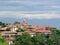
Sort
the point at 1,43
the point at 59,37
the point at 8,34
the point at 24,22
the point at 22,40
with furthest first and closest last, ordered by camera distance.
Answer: the point at 24,22 < the point at 8,34 < the point at 59,37 < the point at 22,40 < the point at 1,43

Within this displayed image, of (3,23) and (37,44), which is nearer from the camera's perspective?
(37,44)

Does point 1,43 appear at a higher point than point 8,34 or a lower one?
higher

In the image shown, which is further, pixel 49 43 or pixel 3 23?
pixel 3 23

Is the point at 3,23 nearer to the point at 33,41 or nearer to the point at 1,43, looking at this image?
the point at 33,41

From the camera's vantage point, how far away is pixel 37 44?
40.3 meters

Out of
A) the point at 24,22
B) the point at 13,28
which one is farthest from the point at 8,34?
the point at 24,22

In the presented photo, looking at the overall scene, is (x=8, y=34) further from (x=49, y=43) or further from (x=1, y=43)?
(x=1, y=43)

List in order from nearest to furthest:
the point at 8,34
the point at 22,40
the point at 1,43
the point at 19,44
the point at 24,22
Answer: the point at 1,43 → the point at 19,44 → the point at 22,40 → the point at 8,34 → the point at 24,22

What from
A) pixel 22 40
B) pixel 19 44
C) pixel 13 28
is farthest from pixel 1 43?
pixel 13 28

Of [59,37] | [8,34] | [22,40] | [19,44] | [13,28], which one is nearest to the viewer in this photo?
[19,44]

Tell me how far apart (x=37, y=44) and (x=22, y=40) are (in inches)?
129

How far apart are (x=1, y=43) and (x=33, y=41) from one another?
119 ft

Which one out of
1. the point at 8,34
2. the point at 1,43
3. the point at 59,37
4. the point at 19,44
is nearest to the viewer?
the point at 1,43

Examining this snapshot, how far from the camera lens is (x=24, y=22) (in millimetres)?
94625
